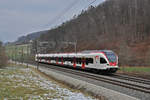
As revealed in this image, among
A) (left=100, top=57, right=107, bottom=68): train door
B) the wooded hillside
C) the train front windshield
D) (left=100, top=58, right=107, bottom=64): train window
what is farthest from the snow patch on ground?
the wooded hillside

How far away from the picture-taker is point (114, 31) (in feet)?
269

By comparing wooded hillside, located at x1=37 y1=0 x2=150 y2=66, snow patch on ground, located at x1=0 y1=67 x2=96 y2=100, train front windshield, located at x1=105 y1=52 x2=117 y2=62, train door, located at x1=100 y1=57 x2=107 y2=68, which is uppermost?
wooded hillside, located at x1=37 y1=0 x2=150 y2=66

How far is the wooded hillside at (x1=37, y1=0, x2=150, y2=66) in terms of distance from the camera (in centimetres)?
5762

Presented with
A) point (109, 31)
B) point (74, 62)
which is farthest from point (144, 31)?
point (74, 62)

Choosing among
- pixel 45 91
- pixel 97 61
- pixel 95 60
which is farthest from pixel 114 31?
pixel 45 91

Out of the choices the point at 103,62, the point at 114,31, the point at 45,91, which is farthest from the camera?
the point at 114,31

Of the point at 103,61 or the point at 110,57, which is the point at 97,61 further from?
the point at 110,57

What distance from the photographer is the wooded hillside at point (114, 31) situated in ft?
189

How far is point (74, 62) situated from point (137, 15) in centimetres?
5480

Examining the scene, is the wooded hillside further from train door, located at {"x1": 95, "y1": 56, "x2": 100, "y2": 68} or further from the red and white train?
train door, located at {"x1": 95, "y1": 56, "x2": 100, "y2": 68}

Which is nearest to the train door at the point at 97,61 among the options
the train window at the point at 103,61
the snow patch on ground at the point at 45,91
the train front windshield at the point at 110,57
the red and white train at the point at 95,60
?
the red and white train at the point at 95,60

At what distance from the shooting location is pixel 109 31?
85438mm

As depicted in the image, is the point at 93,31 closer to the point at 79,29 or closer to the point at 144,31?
the point at 79,29

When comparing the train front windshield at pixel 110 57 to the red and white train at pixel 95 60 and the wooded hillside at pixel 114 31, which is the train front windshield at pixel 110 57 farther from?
the wooded hillside at pixel 114 31
